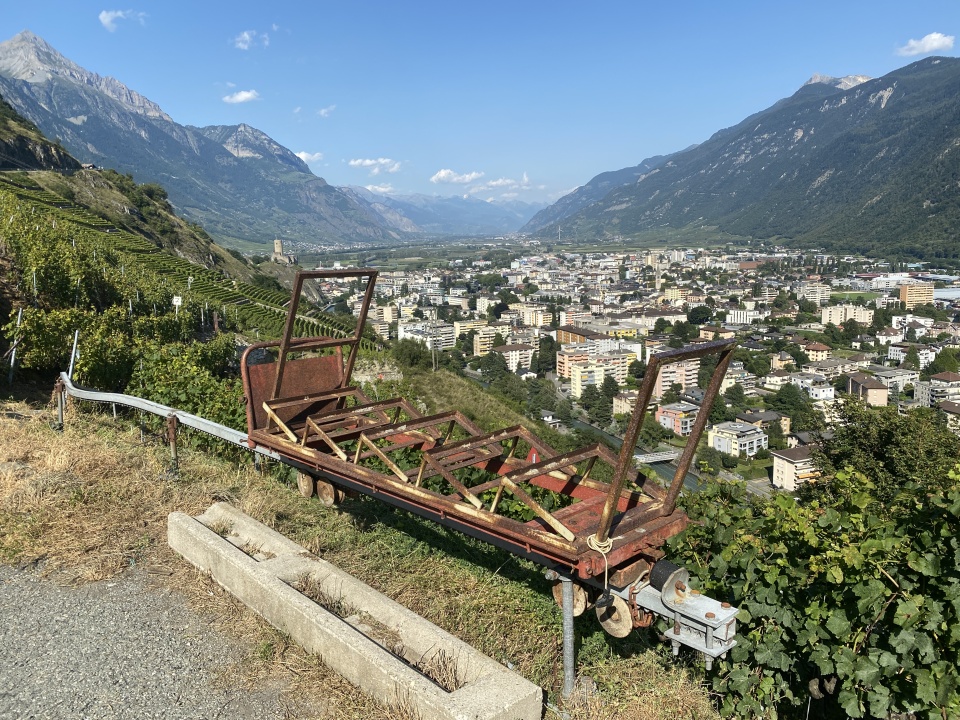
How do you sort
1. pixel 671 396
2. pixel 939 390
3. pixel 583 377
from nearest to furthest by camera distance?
pixel 939 390, pixel 671 396, pixel 583 377

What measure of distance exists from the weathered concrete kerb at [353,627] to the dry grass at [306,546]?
0.30 feet

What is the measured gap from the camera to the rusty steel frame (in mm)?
2738

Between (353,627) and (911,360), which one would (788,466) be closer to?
(353,627)

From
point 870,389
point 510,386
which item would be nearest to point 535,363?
point 510,386

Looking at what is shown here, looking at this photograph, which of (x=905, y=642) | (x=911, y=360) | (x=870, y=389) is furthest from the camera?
(x=911, y=360)

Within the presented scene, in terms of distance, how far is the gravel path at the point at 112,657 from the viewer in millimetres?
3100

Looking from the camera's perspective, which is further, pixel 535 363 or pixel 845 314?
pixel 845 314

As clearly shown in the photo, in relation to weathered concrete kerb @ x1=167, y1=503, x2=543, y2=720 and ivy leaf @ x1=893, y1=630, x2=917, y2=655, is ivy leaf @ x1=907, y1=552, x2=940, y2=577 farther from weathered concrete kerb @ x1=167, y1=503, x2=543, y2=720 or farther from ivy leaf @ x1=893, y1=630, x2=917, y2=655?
weathered concrete kerb @ x1=167, y1=503, x2=543, y2=720

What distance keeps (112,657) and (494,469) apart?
93.9 inches

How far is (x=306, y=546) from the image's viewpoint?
466cm

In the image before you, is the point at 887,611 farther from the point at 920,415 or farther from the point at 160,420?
the point at 920,415

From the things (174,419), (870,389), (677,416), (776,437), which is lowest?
(776,437)

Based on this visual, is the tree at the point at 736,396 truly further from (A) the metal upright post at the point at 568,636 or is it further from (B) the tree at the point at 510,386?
(A) the metal upright post at the point at 568,636

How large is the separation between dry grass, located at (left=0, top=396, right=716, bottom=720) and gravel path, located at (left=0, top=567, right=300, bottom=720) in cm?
12
